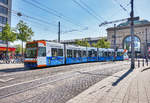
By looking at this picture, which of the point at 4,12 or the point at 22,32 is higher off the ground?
the point at 4,12

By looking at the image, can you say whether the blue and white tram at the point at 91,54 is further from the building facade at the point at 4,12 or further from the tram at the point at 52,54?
the building facade at the point at 4,12

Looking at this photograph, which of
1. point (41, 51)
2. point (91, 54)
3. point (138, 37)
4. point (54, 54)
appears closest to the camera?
point (41, 51)

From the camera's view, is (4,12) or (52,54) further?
(4,12)

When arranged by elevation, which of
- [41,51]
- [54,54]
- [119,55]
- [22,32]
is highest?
[22,32]

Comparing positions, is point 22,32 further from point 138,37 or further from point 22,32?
point 138,37

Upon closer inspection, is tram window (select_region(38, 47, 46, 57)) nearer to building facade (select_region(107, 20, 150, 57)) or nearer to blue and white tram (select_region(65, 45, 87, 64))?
blue and white tram (select_region(65, 45, 87, 64))

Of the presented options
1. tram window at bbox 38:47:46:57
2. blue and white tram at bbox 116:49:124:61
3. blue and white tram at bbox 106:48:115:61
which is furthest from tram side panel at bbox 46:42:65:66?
blue and white tram at bbox 116:49:124:61

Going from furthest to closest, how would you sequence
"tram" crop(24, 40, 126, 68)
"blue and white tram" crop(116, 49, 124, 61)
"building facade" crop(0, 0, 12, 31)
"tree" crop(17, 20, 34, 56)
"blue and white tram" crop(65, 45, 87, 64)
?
"building facade" crop(0, 0, 12, 31), "blue and white tram" crop(116, 49, 124, 61), "tree" crop(17, 20, 34, 56), "blue and white tram" crop(65, 45, 87, 64), "tram" crop(24, 40, 126, 68)

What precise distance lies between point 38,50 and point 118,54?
22028mm

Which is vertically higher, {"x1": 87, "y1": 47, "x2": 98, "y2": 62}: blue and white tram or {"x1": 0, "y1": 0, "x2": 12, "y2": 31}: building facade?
{"x1": 0, "y1": 0, "x2": 12, "y2": 31}: building facade

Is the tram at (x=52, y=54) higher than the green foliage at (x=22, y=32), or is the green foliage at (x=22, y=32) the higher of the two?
the green foliage at (x=22, y=32)

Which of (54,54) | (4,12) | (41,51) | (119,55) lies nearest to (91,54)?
(54,54)

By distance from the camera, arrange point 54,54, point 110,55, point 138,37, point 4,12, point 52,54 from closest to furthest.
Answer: point 52,54 → point 54,54 → point 110,55 → point 4,12 → point 138,37

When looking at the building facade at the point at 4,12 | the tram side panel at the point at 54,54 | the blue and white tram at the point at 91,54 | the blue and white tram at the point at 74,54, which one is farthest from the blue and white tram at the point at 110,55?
the building facade at the point at 4,12
